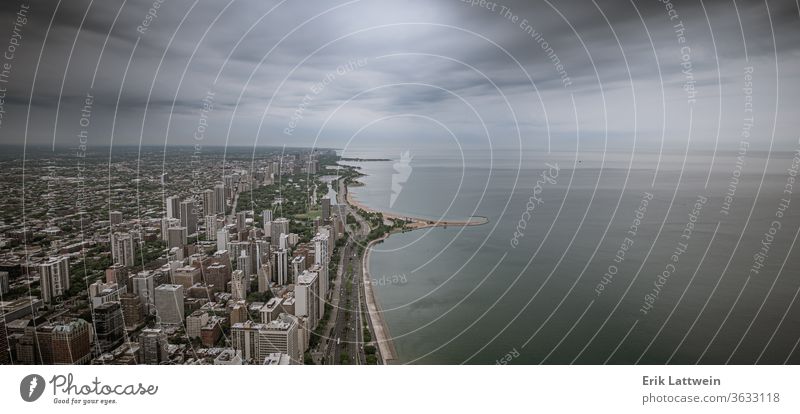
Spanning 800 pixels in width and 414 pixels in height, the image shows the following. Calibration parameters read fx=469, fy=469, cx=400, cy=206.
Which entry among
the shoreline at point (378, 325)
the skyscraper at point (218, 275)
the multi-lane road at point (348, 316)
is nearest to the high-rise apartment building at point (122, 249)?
the skyscraper at point (218, 275)

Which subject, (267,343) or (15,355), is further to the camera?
(267,343)

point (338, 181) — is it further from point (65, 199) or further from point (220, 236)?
point (65, 199)

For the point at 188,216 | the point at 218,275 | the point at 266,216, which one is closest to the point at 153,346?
the point at 218,275

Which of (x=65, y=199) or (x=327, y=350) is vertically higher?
(x=65, y=199)

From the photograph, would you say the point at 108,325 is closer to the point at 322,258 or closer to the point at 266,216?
the point at 322,258

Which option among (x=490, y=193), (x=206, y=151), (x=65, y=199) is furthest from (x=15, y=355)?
(x=490, y=193)

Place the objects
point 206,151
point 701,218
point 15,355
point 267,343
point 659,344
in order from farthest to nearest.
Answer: point 701,218
point 206,151
point 659,344
point 267,343
point 15,355

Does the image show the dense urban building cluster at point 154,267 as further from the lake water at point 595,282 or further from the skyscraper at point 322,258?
the lake water at point 595,282
